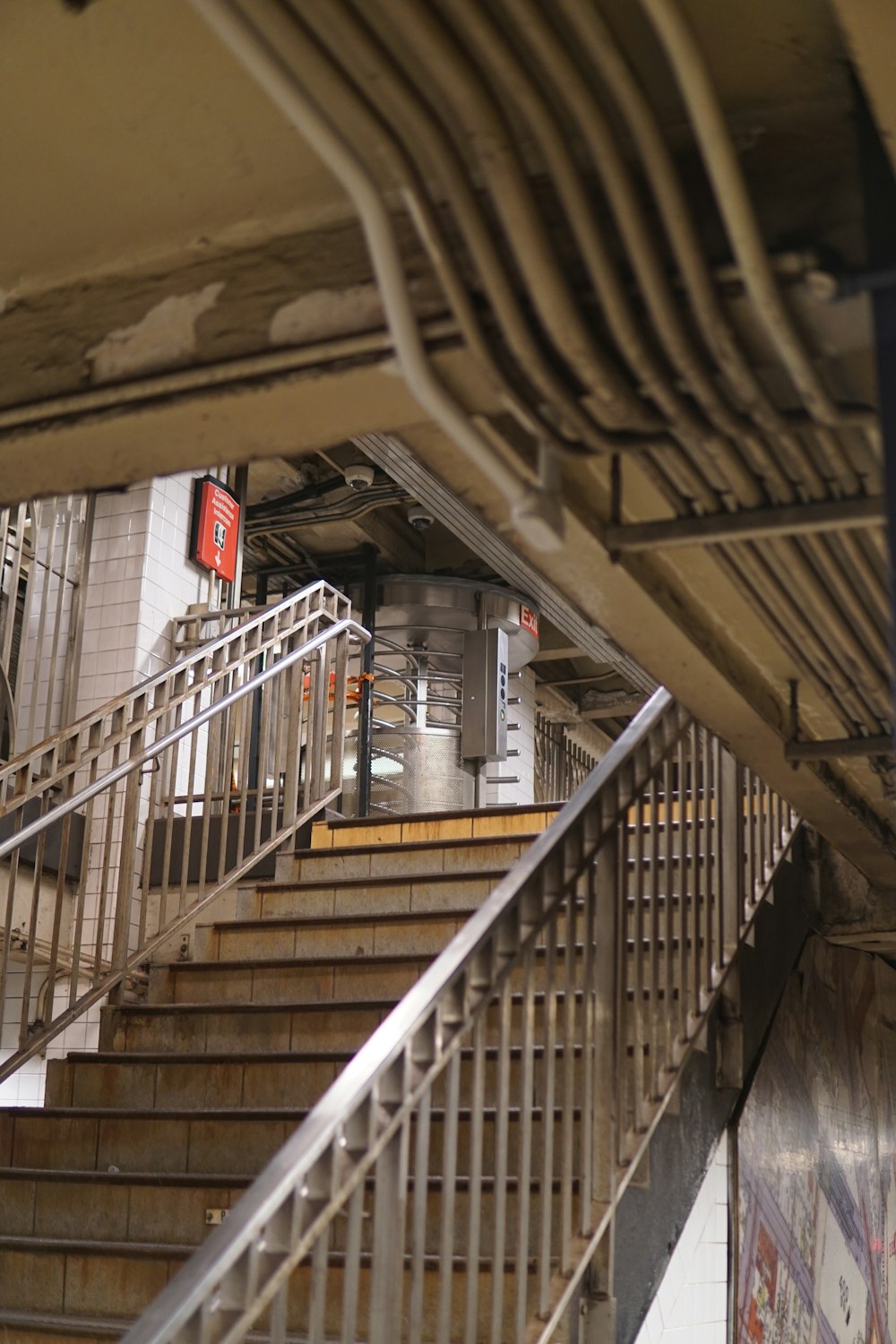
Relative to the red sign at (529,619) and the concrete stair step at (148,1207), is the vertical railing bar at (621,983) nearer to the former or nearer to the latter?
the concrete stair step at (148,1207)

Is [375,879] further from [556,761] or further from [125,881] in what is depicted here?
[556,761]

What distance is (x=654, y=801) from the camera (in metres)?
3.88

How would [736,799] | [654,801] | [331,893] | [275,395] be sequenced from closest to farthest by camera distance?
[275,395] < [654,801] < [736,799] < [331,893]

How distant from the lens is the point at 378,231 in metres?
1.62

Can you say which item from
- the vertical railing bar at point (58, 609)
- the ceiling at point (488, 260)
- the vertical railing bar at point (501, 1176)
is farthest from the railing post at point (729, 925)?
the vertical railing bar at point (58, 609)

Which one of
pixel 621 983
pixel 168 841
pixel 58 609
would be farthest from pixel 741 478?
pixel 58 609

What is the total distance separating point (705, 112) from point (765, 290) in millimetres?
231

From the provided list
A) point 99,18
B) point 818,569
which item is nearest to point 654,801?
point 818,569

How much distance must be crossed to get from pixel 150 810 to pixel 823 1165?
281cm

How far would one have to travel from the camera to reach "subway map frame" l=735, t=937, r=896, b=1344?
4.55 meters

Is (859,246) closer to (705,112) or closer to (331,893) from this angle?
(705,112)

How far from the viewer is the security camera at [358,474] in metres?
9.12

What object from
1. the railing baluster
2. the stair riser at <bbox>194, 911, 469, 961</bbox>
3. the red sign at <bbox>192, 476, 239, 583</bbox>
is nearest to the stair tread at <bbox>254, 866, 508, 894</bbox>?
the stair riser at <bbox>194, 911, 469, 961</bbox>

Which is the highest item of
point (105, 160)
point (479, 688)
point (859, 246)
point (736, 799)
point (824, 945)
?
point (479, 688)
